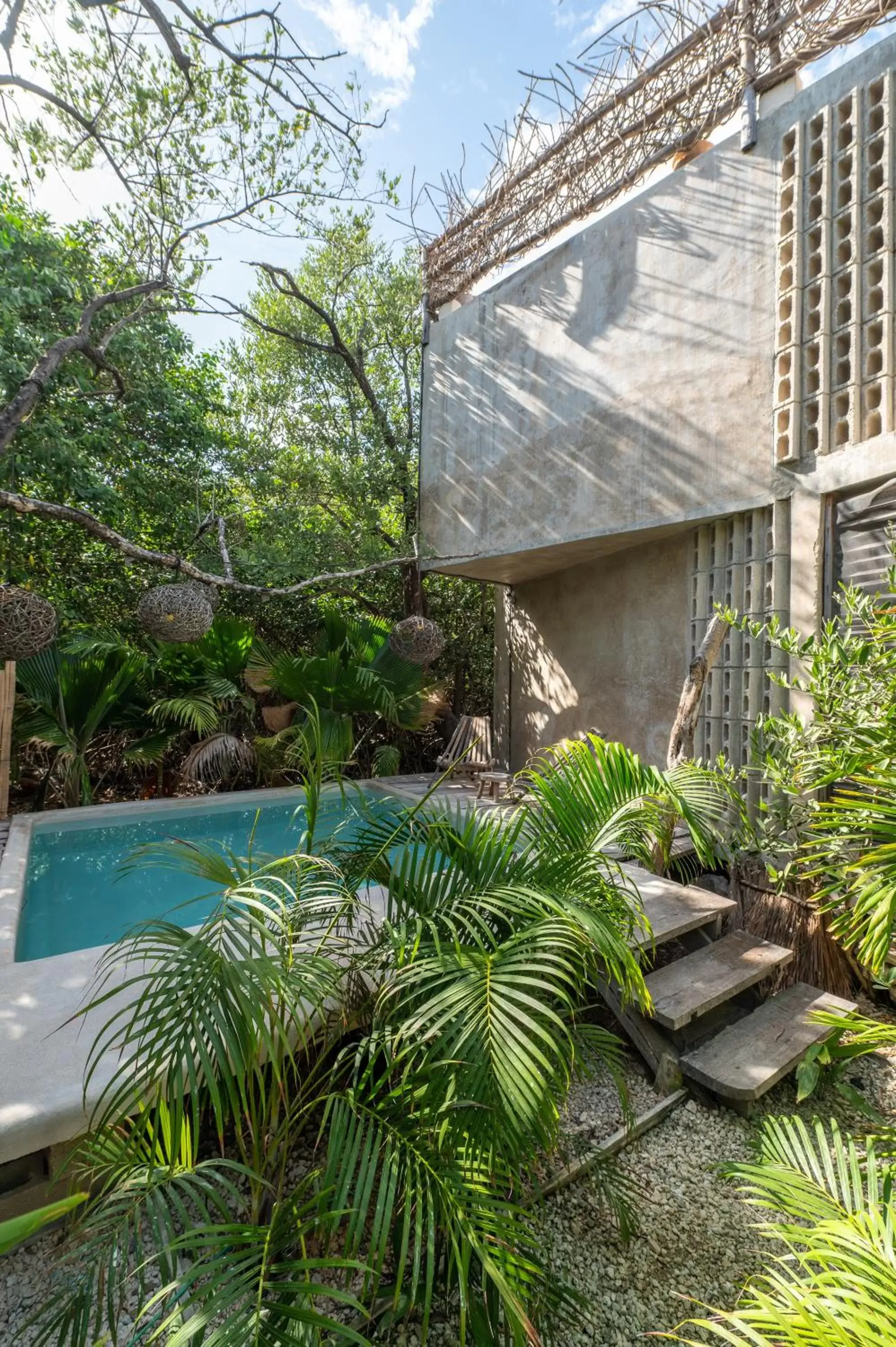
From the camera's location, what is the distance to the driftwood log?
3746 millimetres

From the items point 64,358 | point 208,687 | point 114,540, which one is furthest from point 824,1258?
point 64,358

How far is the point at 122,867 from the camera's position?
10.1 feet

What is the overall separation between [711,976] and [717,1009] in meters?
0.22

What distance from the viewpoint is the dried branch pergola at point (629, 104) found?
4156 millimetres

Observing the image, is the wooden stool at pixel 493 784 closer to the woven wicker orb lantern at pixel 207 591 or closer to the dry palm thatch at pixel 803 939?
the dry palm thatch at pixel 803 939

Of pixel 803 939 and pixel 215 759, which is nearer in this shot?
pixel 803 939

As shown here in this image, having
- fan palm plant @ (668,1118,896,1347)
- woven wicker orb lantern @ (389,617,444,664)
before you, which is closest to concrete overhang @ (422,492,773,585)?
woven wicker orb lantern @ (389,617,444,664)

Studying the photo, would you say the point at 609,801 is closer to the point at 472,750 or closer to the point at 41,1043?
the point at 41,1043

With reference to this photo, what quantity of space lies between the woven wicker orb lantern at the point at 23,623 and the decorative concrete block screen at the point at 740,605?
494 cm

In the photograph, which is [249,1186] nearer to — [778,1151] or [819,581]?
[778,1151]

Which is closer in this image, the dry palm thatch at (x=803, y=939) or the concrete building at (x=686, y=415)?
the dry palm thatch at (x=803, y=939)

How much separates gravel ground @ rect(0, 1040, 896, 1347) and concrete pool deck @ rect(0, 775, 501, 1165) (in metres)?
0.44

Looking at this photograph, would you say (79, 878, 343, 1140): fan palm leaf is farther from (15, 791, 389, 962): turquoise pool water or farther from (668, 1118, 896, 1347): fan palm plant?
(668, 1118, 896, 1347): fan palm plant

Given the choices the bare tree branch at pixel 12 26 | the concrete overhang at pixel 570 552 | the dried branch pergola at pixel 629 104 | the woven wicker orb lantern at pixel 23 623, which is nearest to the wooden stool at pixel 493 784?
the concrete overhang at pixel 570 552
